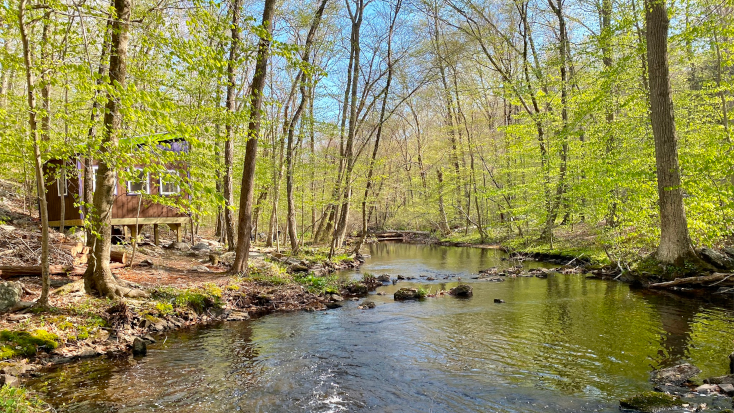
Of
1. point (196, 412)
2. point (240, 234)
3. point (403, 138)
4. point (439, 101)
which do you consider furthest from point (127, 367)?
point (403, 138)

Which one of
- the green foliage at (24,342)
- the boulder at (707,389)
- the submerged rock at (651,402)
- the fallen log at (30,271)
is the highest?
the fallen log at (30,271)

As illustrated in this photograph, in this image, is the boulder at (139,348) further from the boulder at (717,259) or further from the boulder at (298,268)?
the boulder at (717,259)

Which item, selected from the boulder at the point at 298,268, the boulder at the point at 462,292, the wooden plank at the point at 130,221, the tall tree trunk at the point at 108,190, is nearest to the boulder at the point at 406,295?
the boulder at the point at 462,292

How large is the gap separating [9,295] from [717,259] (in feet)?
53.0

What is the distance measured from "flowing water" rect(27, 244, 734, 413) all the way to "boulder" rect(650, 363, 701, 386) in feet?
0.60

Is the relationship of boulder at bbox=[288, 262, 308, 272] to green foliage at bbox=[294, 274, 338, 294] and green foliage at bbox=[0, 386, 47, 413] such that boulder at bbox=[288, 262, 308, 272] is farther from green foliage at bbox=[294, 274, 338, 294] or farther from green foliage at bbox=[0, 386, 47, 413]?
green foliage at bbox=[0, 386, 47, 413]

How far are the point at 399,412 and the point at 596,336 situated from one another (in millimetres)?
4914

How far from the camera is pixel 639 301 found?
10383 millimetres

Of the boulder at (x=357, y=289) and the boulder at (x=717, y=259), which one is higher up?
the boulder at (x=717, y=259)

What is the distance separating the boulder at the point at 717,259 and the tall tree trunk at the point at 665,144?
0.33 m

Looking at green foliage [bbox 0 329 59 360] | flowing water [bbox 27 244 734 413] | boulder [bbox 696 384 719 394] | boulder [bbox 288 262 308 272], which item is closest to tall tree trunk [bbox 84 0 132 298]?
green foliage [bbox 0 329 59 360]

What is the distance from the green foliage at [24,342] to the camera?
5930 mm

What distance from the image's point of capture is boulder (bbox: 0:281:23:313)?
6812 millimetres

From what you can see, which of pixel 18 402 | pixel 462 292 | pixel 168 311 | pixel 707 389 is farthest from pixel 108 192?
pixel 707 389
